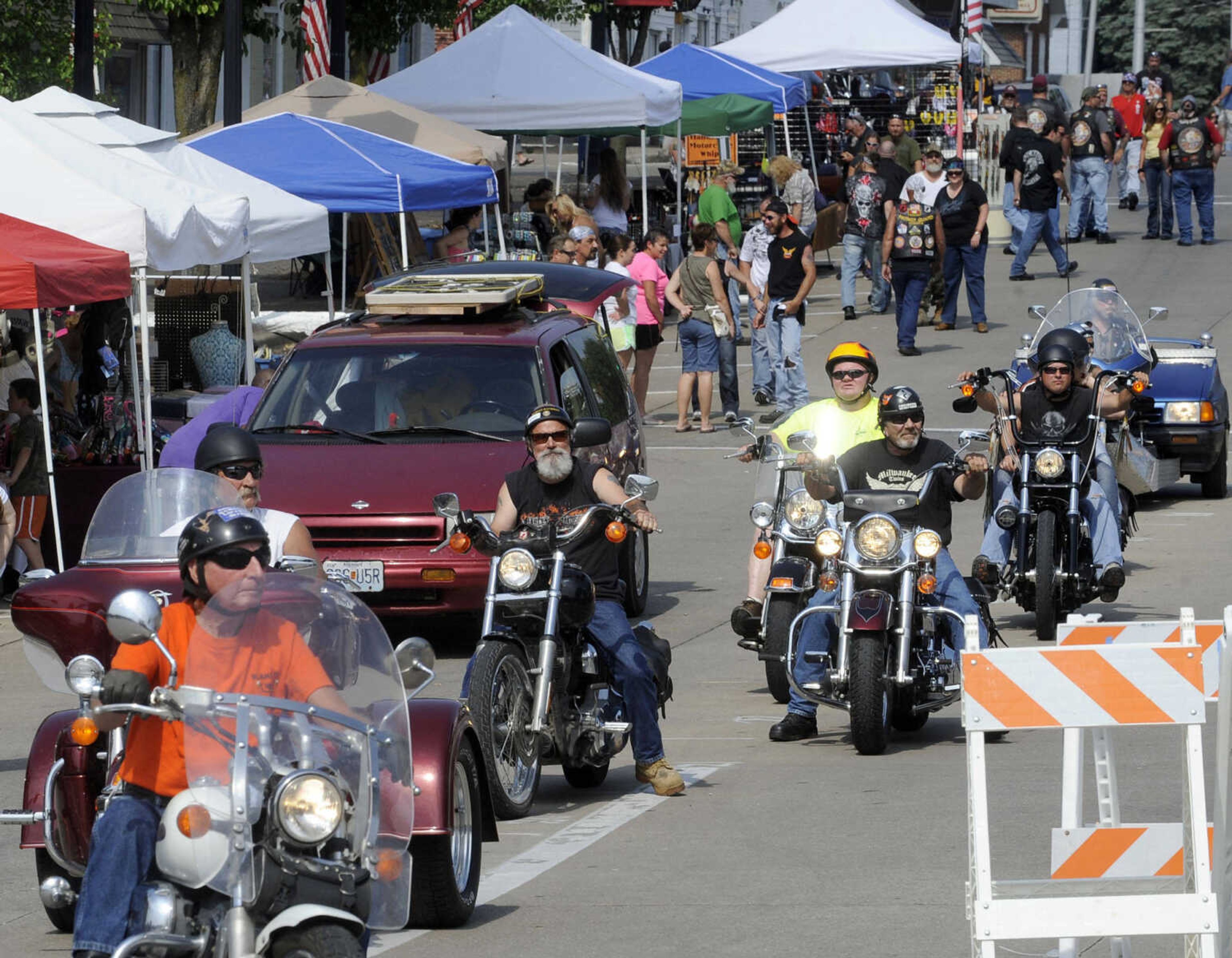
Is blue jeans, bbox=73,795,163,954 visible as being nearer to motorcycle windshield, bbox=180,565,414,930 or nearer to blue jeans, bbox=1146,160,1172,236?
motorcycle windshield, bbox=180,565,414,930

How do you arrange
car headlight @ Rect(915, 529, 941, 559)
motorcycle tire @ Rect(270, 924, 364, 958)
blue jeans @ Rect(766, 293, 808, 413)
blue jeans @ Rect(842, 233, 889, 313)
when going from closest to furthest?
motorcycle tire @ Rect(270, 924, 364, 958)
car headlight @ Rect(915, 529, 941, 559)
blue jeans @ Rect(766, 293, 808, 413)
blue jeans @ Rect(842, 233, 889, 313)

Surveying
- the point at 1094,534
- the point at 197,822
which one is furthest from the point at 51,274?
the point at 197,822

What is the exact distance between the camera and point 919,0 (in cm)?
6325

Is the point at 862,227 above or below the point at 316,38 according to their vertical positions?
below

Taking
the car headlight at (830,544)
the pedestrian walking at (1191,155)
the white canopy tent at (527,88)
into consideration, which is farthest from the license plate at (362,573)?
the pedestrian walking at (1191,155)

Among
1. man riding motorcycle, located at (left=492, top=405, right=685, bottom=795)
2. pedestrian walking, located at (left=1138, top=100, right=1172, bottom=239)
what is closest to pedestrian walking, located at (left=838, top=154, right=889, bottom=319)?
pedestrian walking, located at (left=1138, top=100, right=1172, bottom=239)

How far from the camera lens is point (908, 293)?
24.2 meters

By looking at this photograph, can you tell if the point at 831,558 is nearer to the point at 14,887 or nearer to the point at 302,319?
the point at 14,887

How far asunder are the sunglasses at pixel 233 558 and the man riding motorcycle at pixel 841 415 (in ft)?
19.3

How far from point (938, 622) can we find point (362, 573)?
356 cm

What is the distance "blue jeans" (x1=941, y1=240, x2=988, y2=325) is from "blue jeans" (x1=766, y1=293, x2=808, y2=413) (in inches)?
199

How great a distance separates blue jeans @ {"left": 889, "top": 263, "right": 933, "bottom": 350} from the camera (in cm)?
2408

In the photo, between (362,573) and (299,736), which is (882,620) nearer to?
(362,573)

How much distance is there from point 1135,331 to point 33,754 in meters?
10.4
